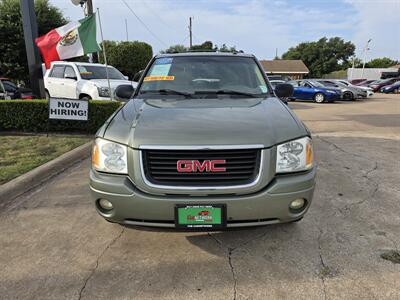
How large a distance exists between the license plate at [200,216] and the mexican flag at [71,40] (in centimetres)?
694

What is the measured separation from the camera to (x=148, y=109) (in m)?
2.97

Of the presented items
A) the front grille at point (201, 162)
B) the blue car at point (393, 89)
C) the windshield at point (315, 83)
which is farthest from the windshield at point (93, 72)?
the blue car at point (393, 89)

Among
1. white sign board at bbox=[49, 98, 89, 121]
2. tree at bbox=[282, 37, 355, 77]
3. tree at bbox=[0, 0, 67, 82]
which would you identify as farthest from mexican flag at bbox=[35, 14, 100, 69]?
tree at bbox=[282, 37, 355, 77]

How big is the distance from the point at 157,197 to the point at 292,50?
90782 millimetres

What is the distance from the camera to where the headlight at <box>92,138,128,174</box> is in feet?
8.04

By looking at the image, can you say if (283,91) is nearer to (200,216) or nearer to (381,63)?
(200,216)

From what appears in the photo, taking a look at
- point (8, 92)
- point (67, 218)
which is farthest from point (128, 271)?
point (8, 92)

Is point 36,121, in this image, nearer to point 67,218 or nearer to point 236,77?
→ point 67,218

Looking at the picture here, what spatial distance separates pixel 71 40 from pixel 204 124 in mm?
6808

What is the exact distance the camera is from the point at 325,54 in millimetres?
77750

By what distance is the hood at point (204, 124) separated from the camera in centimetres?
238

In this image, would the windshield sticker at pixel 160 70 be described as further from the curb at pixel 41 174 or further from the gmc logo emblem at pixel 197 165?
the curb at pixel 41 174

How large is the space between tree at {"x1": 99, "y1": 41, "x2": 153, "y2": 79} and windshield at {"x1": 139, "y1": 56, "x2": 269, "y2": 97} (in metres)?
26.0

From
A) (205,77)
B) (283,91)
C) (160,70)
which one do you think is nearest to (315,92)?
(283,91)
